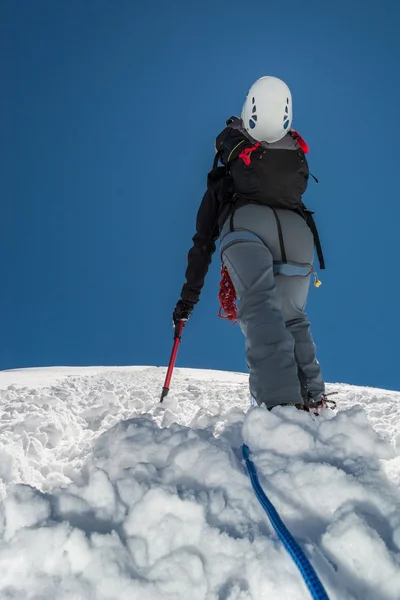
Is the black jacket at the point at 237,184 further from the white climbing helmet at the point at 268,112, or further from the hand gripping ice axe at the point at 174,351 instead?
the hand gripping ice axe at the point at 174,351

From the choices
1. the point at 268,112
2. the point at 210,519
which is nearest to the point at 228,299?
the point at 268,112

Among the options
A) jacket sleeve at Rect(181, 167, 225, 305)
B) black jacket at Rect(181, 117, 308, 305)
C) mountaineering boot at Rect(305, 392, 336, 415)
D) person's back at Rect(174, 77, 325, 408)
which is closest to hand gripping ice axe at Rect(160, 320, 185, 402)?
jacket sleeve at Rect(181, 167, 225, 305)

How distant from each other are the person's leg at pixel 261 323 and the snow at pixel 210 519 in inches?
17.0

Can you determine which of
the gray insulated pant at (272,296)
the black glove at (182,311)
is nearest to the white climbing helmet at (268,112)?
the gray insulated pant at (272,296)

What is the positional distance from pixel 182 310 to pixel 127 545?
9.49ft

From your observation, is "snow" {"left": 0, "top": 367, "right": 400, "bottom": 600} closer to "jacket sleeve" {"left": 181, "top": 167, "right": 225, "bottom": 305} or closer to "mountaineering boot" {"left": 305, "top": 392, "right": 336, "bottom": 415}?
"mountaineering boot" {"left": 305, "top": 392, "right": 336, "bottom": 415}

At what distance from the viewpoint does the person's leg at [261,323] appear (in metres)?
2.43

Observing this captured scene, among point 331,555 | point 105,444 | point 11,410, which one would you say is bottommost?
point 11,410

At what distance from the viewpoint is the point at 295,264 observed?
3148 mm

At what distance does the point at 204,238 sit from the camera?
3.50 m

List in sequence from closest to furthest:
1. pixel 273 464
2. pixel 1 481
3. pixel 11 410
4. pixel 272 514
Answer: pixel 272 514
pixel 273 464
pixel 1 481
pixel 11 410

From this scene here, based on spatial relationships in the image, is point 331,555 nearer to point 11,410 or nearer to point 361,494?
point 361,494

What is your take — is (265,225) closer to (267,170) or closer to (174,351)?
(267,170)

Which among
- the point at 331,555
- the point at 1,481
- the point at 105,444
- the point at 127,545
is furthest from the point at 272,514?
the point at 1,481
